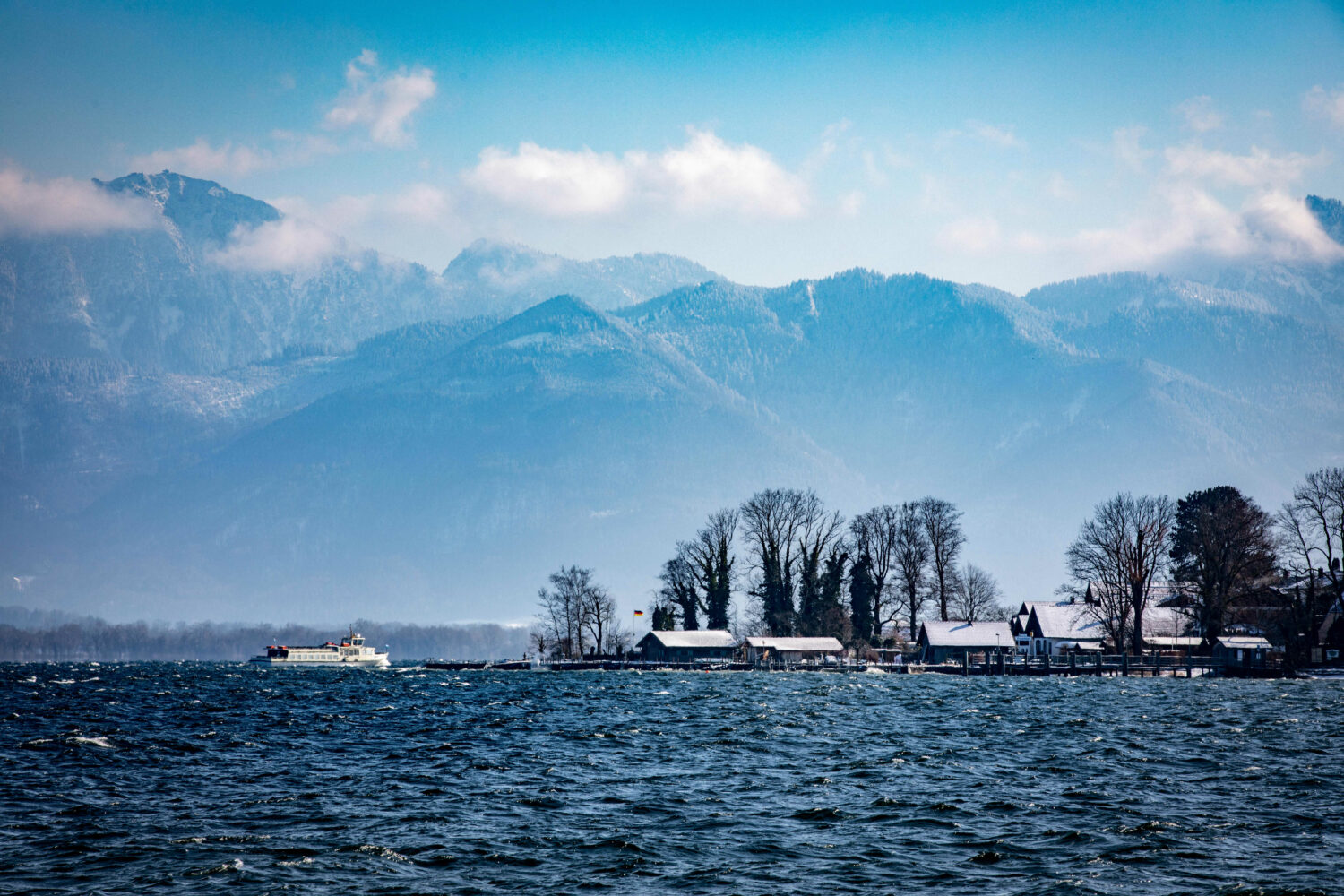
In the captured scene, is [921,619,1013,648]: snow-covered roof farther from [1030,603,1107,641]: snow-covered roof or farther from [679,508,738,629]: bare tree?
[679,508,738,629]: bare tree

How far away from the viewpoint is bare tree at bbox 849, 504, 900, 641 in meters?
128

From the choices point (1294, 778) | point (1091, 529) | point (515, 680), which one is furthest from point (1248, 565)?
point (1294, 778)

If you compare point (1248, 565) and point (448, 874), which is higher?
point (1248, 565)

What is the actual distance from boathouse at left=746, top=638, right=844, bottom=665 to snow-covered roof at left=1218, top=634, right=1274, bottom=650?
35.1m

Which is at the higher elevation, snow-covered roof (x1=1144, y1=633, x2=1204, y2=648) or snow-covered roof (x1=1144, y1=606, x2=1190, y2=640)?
snow-covered roof (x1=1144, y1=606, x2=1190, y2=640)

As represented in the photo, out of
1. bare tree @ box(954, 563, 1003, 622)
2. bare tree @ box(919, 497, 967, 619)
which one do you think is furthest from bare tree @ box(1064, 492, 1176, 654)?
bare tree @ box(954, 563, 1003, 622)

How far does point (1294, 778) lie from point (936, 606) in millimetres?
103650

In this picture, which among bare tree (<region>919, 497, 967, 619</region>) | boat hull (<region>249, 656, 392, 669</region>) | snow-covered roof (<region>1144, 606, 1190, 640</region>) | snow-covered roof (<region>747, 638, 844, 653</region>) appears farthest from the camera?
boat hull (<region>249, 656, 392, 669</region>)

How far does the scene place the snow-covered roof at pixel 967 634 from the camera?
122 metres

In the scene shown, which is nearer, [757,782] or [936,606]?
[757,782]

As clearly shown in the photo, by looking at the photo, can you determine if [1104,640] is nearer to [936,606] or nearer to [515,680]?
[936,606]

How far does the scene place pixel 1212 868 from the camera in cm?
2306

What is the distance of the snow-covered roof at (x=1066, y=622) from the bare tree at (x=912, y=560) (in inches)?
474

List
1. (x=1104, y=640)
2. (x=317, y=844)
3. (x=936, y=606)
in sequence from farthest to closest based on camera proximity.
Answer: (x=936, y=606)
(x=1104, y=640)
(x=317, y=844)
